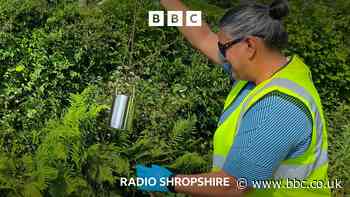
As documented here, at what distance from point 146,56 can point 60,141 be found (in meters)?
1.61

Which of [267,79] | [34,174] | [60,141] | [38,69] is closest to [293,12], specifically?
[38,69]

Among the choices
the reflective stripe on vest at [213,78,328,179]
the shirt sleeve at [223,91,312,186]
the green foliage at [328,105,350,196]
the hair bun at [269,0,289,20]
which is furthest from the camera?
the green foliage at [328,105,350,196]

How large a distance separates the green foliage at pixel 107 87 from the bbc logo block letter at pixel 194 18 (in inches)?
45.7

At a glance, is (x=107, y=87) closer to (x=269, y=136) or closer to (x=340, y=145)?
(x=340, y=145)

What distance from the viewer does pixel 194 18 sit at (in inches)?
127

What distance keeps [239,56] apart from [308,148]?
43 cm

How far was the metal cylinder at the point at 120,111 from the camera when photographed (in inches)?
122

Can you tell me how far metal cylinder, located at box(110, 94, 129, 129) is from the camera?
3.10 m

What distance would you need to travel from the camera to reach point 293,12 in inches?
244

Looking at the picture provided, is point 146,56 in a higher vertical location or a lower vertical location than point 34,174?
higher

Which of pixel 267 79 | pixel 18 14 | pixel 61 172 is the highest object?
pixel 18 14

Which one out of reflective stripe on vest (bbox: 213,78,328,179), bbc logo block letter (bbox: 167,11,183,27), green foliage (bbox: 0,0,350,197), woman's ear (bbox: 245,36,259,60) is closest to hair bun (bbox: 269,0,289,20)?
woman's ear (bbox: 245,36,259,60)

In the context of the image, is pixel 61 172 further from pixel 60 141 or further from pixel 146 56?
pixel 146 56

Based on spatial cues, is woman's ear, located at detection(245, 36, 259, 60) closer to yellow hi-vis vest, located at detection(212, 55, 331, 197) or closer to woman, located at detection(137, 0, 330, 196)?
woman, located at detection(137, 0, 330, 196)
